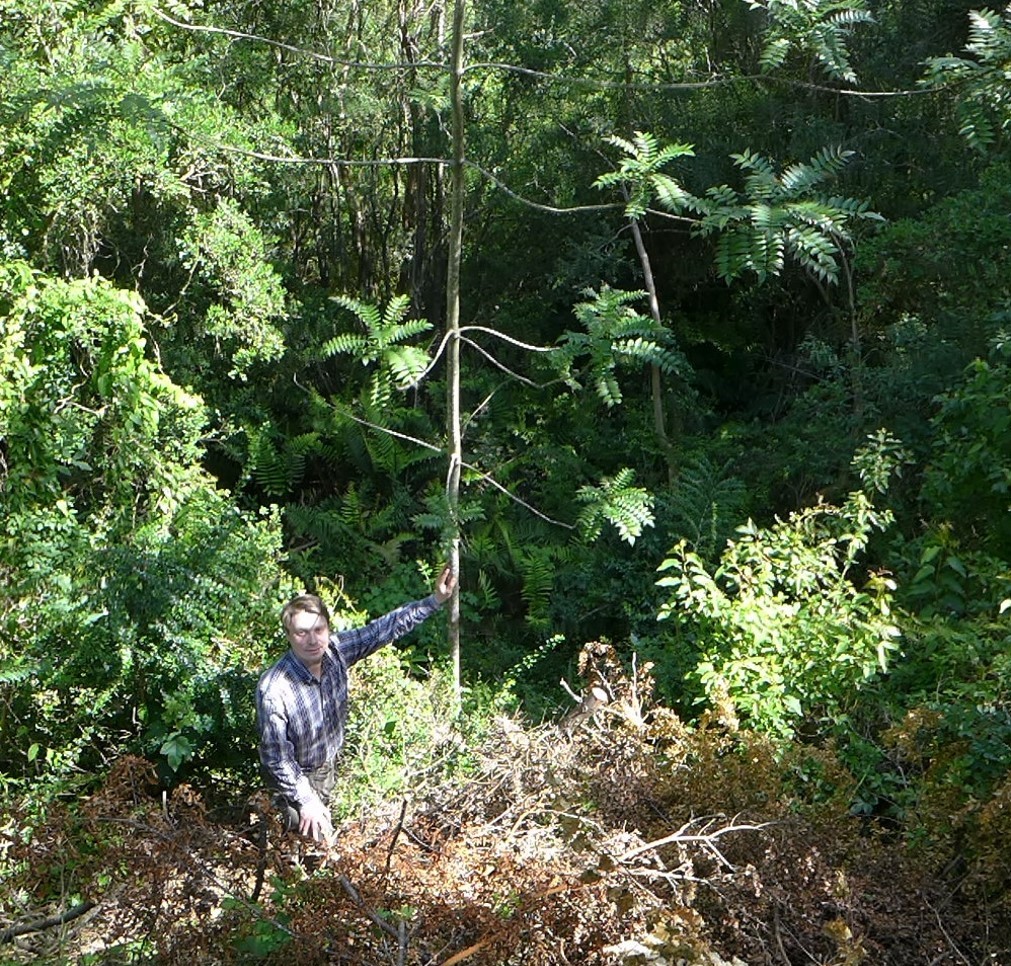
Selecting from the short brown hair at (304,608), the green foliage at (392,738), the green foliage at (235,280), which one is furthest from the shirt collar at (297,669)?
the green foliage at (235,280)

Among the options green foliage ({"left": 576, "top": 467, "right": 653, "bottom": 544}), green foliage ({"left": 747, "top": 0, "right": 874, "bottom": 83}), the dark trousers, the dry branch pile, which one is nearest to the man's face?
the dark trousers

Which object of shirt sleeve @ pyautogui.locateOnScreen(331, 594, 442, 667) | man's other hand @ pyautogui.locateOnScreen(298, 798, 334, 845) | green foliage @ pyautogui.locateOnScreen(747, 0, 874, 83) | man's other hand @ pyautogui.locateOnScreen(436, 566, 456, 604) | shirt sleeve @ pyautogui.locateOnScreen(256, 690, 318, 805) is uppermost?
green foliage @ pyautogui.locateOnScreen(747, 0, 874, 83)

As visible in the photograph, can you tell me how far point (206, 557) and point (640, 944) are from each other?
12.5ft

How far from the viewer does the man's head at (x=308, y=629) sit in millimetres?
5766

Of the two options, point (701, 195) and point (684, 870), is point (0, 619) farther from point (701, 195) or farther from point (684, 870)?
point (701, 195)

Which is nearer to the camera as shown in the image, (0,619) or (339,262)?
(0,619)

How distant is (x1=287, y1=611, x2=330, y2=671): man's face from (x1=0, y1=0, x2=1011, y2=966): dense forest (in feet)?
2.56

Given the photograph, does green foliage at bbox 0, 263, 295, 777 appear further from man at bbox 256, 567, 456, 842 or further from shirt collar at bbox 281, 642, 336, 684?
shirt collar at bbox 281, 642, 336, 684

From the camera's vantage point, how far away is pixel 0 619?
7.36 meters

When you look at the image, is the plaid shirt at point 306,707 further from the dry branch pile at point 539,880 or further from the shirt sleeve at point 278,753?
the dry branch pile at point 539,880

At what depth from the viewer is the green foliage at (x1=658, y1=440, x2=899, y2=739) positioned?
6.29m

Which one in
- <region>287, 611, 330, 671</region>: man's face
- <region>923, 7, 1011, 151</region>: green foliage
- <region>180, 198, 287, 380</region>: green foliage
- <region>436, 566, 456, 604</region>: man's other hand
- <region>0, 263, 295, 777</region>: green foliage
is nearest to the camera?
<region>923, 7, 1011, 151</region>: green foliage

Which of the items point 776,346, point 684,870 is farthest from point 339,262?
point 684,870

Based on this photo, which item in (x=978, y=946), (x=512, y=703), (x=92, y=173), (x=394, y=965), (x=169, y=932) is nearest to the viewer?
(x=394, y=965)
